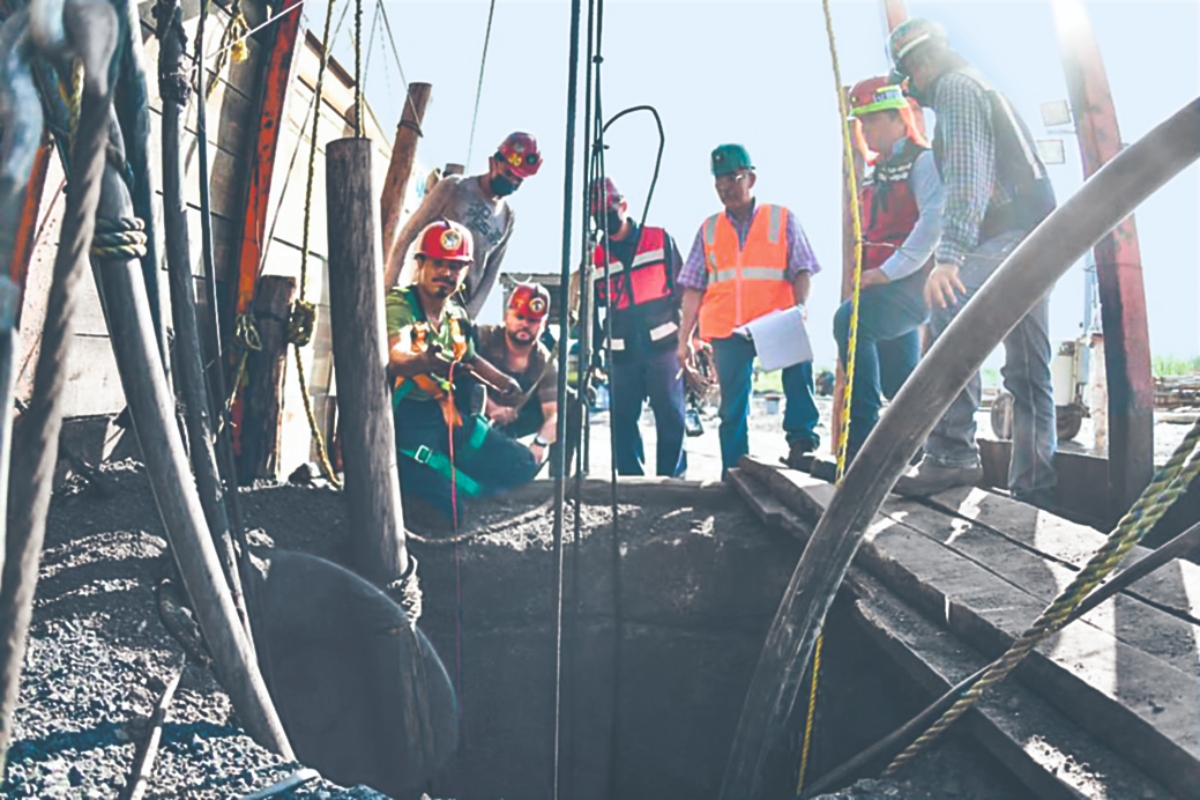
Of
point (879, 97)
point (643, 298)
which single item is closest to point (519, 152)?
point (643, 298)

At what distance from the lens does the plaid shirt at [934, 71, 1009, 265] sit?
3178 mm

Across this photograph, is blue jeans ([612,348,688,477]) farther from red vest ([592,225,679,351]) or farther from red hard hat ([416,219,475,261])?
red hard hat ([416,219,475,261])

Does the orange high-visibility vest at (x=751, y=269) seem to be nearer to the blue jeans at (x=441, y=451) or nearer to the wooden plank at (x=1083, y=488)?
the blue jeans at (x=441, y=451)

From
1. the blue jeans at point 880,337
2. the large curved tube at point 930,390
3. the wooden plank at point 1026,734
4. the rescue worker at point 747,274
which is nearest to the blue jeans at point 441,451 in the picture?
the rescue worker at point 747,274

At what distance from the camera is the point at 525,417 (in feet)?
16.1

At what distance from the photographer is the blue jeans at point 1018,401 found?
10.9 feet

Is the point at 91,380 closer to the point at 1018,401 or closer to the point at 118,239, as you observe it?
the point at 118,239

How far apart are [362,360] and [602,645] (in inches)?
74.0

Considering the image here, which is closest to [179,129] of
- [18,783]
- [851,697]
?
[18,783]

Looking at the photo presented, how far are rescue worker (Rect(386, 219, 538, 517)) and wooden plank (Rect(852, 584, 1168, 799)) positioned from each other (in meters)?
2.31

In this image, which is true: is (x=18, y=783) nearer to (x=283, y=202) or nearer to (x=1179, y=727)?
(x=1179, y=727)

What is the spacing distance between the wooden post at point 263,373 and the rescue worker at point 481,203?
1049 mm

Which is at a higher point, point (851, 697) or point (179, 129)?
point (179, 129)

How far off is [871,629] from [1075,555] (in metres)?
0.65
